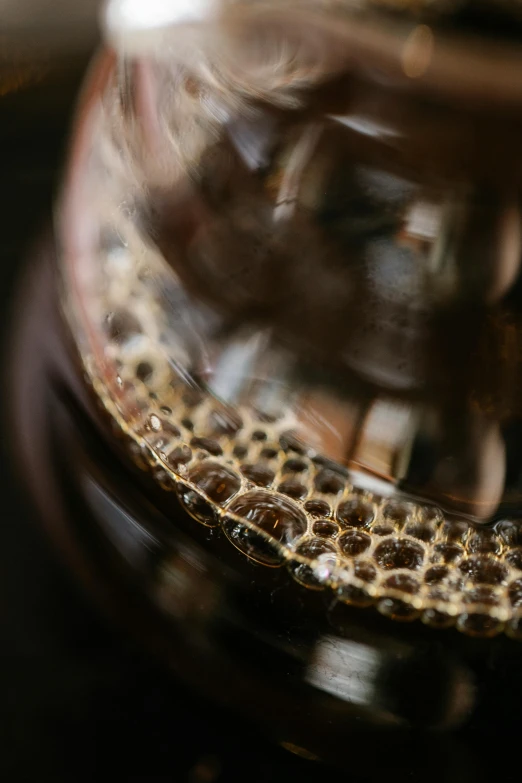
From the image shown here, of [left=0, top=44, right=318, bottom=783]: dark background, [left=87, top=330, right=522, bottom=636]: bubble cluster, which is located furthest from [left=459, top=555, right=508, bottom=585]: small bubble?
→ [left=0, top=44, right=318, bottom=783]: dark background

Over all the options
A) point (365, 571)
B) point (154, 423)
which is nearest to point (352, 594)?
point (365, 571)

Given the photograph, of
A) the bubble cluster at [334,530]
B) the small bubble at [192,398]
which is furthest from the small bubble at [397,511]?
the small bubble at [192,398]

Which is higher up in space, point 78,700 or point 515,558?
point 515,558

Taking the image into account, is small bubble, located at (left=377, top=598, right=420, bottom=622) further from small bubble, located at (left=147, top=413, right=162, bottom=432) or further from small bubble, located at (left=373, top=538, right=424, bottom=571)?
small bubble, located at (left=147, top=413, right=162, bottom=432)

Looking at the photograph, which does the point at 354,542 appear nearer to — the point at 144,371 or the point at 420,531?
the point at 420,531

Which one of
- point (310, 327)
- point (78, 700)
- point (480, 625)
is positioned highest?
point (310, 327)

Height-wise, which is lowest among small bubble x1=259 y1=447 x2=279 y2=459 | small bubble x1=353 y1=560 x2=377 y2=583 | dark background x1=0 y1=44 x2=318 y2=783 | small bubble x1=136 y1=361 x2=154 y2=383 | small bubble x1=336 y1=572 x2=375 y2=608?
dark background x1=0 y1=44 x2=318 y2=783
